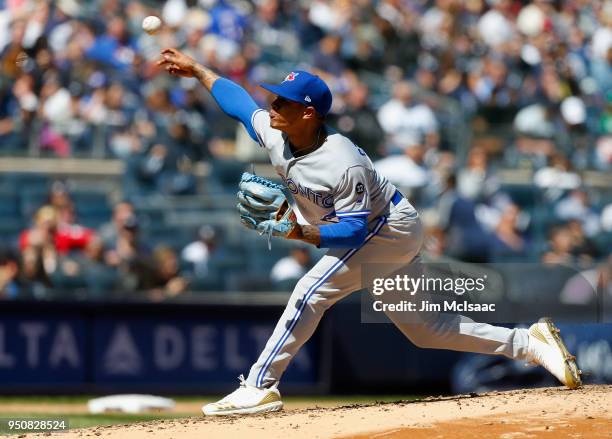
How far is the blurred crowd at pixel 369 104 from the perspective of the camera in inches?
472

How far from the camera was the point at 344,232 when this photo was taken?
559cm

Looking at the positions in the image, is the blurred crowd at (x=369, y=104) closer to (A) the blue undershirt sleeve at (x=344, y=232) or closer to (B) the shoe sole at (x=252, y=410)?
(B) the shoe sole at (x=252, y=410)

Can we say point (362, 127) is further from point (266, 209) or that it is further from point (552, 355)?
point (266, 209)

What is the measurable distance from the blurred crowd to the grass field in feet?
4.20

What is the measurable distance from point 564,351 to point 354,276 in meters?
1.35

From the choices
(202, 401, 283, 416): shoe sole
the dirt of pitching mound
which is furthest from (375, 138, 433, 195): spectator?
(202, 401, 283, 416): shoe sole

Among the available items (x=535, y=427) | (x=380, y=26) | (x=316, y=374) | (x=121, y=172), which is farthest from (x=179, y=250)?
(x=535, y=427)

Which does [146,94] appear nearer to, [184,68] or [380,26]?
[380,26]

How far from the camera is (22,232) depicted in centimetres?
1140

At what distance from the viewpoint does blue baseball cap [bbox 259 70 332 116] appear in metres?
5.70

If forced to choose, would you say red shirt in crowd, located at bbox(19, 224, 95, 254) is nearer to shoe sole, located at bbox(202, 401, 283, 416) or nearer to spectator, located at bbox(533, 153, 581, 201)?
spectator, located at bbox(533, 153, 581, 201)

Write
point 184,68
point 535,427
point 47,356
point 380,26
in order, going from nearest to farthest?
point 535,427 < point 184,68 < point 47,356 < point 380,26

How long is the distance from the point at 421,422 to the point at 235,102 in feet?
6.62

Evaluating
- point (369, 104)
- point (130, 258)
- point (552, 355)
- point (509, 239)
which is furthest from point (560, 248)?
point (552, 355)
